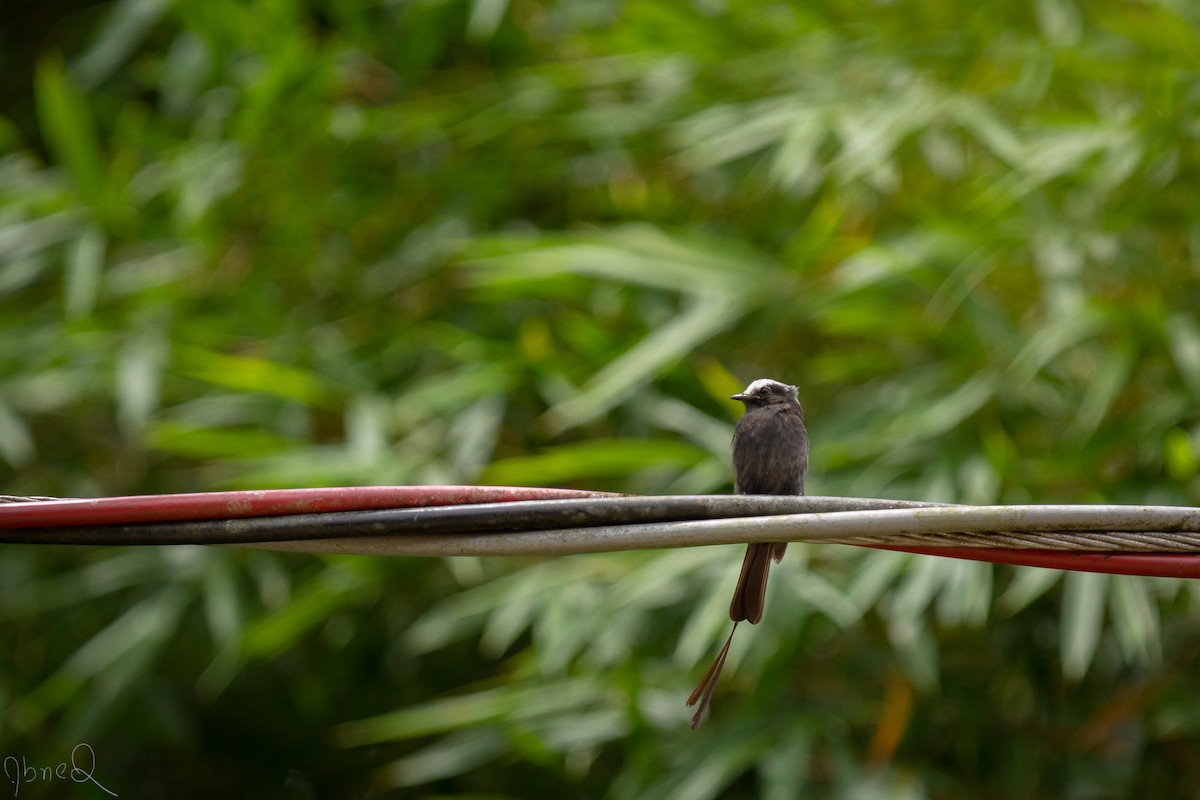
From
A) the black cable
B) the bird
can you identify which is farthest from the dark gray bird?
the black cable

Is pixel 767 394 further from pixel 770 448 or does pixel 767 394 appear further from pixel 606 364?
pixel 606 364

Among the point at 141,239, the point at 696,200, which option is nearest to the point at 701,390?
the point at 696,200

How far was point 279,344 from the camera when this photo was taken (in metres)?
3.92

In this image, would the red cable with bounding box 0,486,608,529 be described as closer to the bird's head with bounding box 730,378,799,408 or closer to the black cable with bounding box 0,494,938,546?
the black cable with bounding box 0,494,938,546

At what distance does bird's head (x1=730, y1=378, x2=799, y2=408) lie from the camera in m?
1.97

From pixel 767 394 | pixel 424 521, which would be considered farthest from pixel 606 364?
pixel 424 521

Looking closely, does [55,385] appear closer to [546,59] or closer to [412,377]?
[412,377]

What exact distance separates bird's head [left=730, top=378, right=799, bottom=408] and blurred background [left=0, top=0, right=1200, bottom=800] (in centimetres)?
113

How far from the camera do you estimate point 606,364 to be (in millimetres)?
3477
